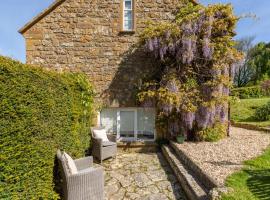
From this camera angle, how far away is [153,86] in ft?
25.6

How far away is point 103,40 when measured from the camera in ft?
27.2

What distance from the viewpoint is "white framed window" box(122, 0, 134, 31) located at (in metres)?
8.34

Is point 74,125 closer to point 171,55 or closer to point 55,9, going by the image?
point 171,55

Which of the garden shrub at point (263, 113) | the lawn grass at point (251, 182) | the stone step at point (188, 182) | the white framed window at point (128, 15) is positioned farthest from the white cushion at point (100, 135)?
the garden shrub at point (263, 113)

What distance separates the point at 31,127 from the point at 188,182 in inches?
113

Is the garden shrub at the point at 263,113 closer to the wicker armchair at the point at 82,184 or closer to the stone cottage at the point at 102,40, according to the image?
the stone cottage at the point at 102,40

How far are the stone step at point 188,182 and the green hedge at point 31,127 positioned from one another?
90.0 inches

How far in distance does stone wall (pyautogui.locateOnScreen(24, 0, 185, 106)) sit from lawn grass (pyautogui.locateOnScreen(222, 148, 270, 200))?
4.50m

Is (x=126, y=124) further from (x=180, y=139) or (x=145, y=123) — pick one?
(x=180, y=139)

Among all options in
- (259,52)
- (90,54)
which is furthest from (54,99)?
(259,52)

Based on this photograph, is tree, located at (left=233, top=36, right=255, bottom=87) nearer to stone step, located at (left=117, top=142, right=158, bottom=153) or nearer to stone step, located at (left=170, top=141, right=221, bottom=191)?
stone step, located at (left=117, top=142, right=158, bottom=153)

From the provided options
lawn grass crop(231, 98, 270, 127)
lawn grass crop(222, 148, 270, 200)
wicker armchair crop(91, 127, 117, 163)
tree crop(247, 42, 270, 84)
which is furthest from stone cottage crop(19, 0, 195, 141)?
tree crop(247, 42, 270, 84)

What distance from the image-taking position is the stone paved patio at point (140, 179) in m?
4.52

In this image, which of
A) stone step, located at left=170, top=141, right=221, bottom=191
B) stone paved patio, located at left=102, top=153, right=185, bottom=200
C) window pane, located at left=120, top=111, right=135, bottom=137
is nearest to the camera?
stone step, located at left=170, top=141, right=221, bottom=191
